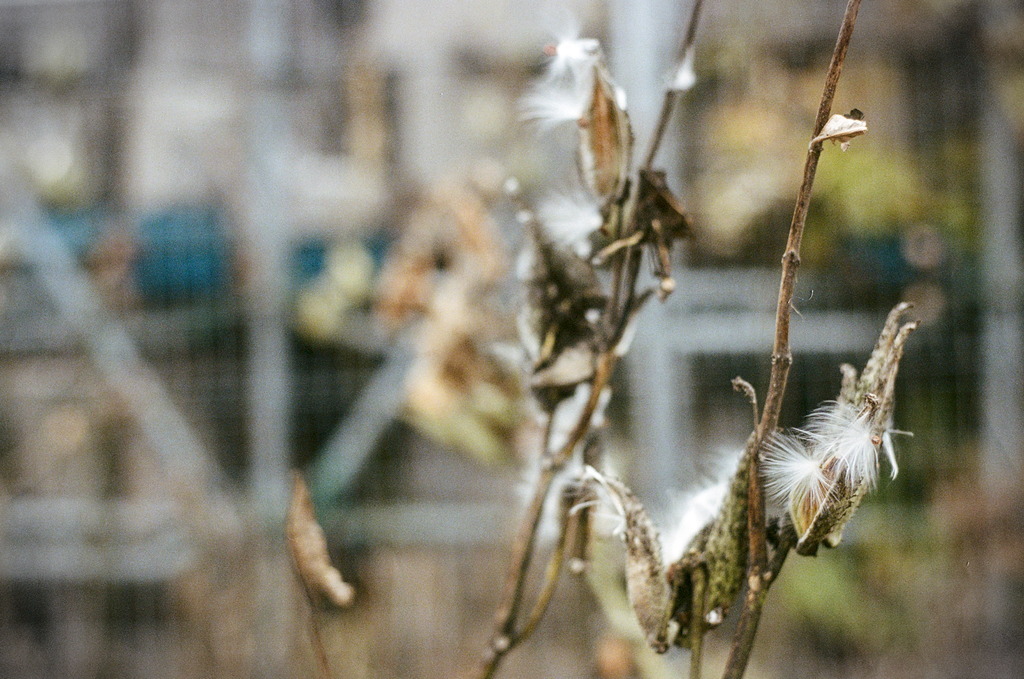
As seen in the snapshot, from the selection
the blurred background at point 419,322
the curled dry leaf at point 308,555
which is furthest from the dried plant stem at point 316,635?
the blurred background at point 419,322

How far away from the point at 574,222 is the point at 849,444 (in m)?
0.14

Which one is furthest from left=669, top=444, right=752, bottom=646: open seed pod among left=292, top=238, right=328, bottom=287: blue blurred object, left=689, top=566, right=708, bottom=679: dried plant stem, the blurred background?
left=292, top=238, right=328, bottom=287: blue blurred object

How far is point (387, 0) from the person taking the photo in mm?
1652

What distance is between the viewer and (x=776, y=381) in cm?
23

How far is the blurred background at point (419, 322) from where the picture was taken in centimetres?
136

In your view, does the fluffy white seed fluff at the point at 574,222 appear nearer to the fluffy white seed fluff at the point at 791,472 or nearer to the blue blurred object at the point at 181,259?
the fluffy white seed fluff at the point at 791,472

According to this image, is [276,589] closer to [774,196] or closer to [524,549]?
[774,196]

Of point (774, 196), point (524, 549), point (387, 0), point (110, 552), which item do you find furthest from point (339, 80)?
point (524, 549)

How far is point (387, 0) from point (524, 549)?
5.07 ft

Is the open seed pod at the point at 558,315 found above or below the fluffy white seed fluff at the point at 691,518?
above

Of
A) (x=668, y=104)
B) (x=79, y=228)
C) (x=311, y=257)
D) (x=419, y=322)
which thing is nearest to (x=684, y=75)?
(x=668, y=104)

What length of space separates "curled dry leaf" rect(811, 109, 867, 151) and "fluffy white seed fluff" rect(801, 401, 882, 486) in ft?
0.22

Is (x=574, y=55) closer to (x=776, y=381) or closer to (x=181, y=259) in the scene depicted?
(x=776, y=381)

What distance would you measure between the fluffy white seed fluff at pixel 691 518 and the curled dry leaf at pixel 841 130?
104mm
